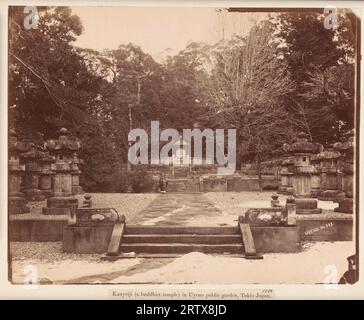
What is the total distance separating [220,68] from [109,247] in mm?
1910

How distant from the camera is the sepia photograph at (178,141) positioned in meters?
4.59

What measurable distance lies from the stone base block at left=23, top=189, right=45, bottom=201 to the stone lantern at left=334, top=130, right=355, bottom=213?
2721mm

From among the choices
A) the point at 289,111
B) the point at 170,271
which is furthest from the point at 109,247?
the point at 289,111

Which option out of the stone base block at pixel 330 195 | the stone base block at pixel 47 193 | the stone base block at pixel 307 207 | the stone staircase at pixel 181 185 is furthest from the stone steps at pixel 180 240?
the stone base block at pixel 330 195

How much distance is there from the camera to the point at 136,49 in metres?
4.63

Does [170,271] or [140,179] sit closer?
[170,271]

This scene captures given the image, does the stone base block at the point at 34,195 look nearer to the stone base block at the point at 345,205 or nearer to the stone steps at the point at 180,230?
the stone steps at the point at 180,230

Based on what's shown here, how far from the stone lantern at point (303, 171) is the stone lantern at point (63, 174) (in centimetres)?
200

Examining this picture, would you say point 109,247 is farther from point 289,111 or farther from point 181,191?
point 289,111

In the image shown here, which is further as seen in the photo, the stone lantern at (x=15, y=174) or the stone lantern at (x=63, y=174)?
the stone lantern at (x=63, y=174)

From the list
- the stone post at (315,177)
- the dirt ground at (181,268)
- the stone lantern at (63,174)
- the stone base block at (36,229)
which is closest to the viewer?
the dirt ground at (181,268)

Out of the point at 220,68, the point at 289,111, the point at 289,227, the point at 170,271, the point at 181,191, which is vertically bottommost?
the point at 170,271

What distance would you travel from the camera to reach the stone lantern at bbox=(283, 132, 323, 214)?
483 cm

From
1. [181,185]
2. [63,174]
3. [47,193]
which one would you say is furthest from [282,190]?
[47,193]
